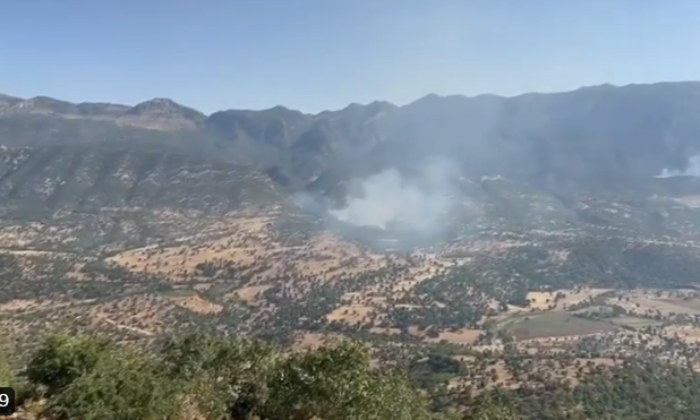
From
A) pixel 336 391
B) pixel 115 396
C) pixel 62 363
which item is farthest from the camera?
pixel 336 391

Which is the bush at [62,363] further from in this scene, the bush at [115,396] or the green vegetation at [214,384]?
the bush at [115,396]

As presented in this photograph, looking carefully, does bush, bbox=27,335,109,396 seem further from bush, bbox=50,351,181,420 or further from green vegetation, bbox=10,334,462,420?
bush, bbox=50,351,181,420

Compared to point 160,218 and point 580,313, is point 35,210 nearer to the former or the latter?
point 160,218

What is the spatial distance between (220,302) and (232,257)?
3845 cm

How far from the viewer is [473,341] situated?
99125 millimetres

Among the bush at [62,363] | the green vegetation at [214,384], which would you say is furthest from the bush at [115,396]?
the bush at [62,363]

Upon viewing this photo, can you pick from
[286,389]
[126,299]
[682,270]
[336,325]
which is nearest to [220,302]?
[126,299]

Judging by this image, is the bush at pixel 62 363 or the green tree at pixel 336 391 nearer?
the bush at pixel 62 363

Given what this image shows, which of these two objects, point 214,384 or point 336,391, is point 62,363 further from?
point 336,391

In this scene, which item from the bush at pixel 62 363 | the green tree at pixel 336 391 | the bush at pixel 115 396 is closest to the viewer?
the bush at pixel 115 396

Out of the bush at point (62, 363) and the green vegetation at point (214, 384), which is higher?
the bush at point (62, 363)

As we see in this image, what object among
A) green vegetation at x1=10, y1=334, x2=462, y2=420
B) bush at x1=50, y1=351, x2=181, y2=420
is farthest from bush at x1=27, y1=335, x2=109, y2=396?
bush at x1=50, y1=351, x2=181, y2=420

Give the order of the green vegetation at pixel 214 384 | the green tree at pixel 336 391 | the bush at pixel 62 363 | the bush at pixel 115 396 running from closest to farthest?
the bush at pixel 115 396, the green vegetation at pixel 214 384, the bush at pixel 62 363, the green tree at pixel 336 391

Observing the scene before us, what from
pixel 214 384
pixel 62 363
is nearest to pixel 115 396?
pixel 62 363
